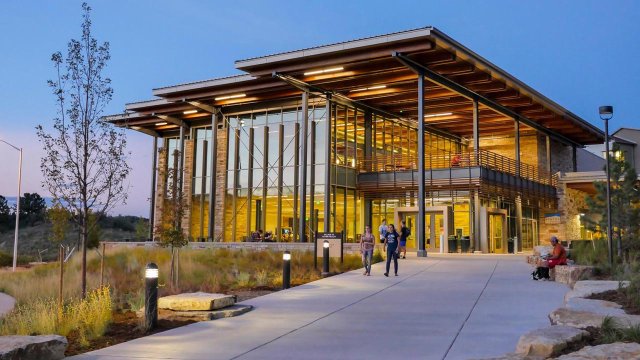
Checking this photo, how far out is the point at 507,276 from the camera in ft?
60.7

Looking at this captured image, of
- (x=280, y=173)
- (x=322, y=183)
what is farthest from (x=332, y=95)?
(x=280, y=173)

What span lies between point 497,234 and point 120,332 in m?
32.9

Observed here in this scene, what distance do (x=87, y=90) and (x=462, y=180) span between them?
84.9ft

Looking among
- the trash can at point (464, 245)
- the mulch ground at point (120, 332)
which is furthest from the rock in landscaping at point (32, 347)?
the trash can at point (464, 245)

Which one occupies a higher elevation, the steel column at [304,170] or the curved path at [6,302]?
the steel column at [304,170]

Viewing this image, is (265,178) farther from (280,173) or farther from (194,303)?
(194,303)

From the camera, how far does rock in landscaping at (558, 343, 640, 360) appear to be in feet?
19.6

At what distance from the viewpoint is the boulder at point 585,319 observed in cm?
791

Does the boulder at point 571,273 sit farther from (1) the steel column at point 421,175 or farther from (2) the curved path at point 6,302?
(1) the steel column at point 421,175

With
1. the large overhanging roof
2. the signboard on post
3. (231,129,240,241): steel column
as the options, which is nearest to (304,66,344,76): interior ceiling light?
the large overhanging roof

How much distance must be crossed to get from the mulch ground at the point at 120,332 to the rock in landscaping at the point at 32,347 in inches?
21.6

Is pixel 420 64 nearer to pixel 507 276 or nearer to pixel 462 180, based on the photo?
pixel 462 180

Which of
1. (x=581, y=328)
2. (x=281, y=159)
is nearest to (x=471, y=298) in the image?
(x=581, y=328)

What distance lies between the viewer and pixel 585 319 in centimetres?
834
